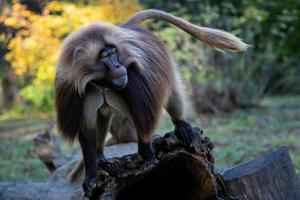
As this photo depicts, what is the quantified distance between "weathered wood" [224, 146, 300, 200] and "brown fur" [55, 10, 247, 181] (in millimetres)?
612

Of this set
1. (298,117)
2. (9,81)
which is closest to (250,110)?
(298,117)

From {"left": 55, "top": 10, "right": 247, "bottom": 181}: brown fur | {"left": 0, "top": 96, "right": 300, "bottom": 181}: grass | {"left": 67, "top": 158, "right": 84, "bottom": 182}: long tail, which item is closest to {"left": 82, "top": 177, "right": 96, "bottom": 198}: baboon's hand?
{"left": 55, "top": 10, "right": 247, "bottom": 181}: brown fur

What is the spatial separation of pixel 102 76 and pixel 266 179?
4.02ft

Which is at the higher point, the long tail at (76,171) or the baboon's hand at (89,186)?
the baboon's hand at (89,186)

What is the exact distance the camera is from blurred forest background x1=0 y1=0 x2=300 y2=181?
27.0 ft

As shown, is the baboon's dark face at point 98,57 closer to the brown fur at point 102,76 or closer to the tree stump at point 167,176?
the brown fur at point 102,76

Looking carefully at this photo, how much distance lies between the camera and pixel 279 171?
3.58 meters

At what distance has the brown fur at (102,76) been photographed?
3053 mm

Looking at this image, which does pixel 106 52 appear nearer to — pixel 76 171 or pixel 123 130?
pixel 76 171

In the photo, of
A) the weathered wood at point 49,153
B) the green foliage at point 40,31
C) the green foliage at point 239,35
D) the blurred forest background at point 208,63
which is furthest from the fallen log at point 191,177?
the green foliage at point 239,35

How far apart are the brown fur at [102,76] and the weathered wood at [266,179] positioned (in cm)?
61

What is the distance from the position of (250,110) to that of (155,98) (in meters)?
8.37

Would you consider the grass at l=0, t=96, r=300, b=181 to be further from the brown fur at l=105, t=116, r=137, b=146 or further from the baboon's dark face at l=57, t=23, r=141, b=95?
the baboon's dark face at l=57, t=23, r=141, b=95

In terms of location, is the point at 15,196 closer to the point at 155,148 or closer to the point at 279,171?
the point at 155,148
